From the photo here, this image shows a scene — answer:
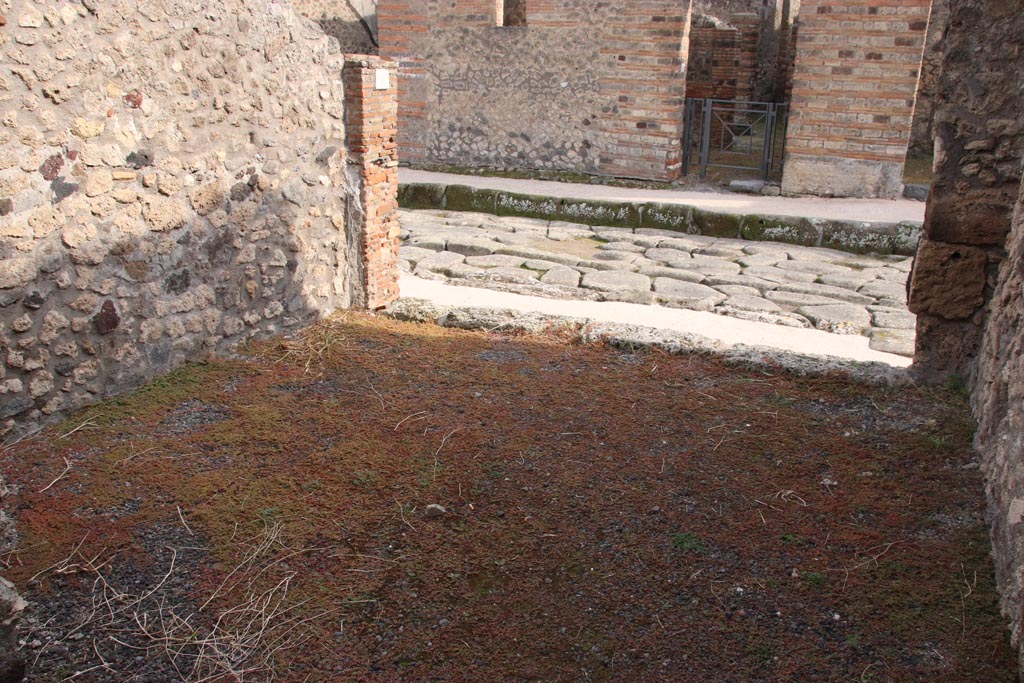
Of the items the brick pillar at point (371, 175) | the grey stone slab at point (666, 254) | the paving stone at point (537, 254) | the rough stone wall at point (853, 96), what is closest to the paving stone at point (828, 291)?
the grey stone slab at point (666, 254)

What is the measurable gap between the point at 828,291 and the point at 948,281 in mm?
2785

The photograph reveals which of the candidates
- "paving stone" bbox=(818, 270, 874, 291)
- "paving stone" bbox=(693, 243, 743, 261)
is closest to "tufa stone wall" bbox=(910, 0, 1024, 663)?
"paving stone" bbox=(818, 270, 874, 291)

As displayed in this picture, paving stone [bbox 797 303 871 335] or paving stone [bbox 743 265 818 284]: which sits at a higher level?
paving stone [bbox 743 265 818 284]

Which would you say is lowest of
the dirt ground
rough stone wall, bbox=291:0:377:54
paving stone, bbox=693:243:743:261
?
the dirt ground

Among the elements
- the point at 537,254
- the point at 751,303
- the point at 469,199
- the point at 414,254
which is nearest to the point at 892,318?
the point at 751,303

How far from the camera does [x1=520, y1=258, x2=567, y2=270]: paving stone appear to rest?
791 centimetres

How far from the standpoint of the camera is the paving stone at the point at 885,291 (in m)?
7.12

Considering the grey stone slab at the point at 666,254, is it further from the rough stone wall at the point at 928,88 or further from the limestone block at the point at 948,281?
the rough stone wall at the point at 928,88

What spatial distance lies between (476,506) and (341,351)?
188cm

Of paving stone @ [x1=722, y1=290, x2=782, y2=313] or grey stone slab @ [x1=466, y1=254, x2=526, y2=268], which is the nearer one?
paving stone @ [x1=722, y1=290, x2=782, y2=313]

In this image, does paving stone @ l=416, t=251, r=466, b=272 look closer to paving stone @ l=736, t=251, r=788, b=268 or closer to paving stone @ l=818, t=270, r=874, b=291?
paving stone @ l=736, t=251, r=788, b=268

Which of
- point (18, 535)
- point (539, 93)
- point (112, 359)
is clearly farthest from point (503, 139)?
point (18, 535)

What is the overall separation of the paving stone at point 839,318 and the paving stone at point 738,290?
502mm

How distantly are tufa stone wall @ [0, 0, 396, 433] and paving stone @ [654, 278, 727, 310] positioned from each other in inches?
101
